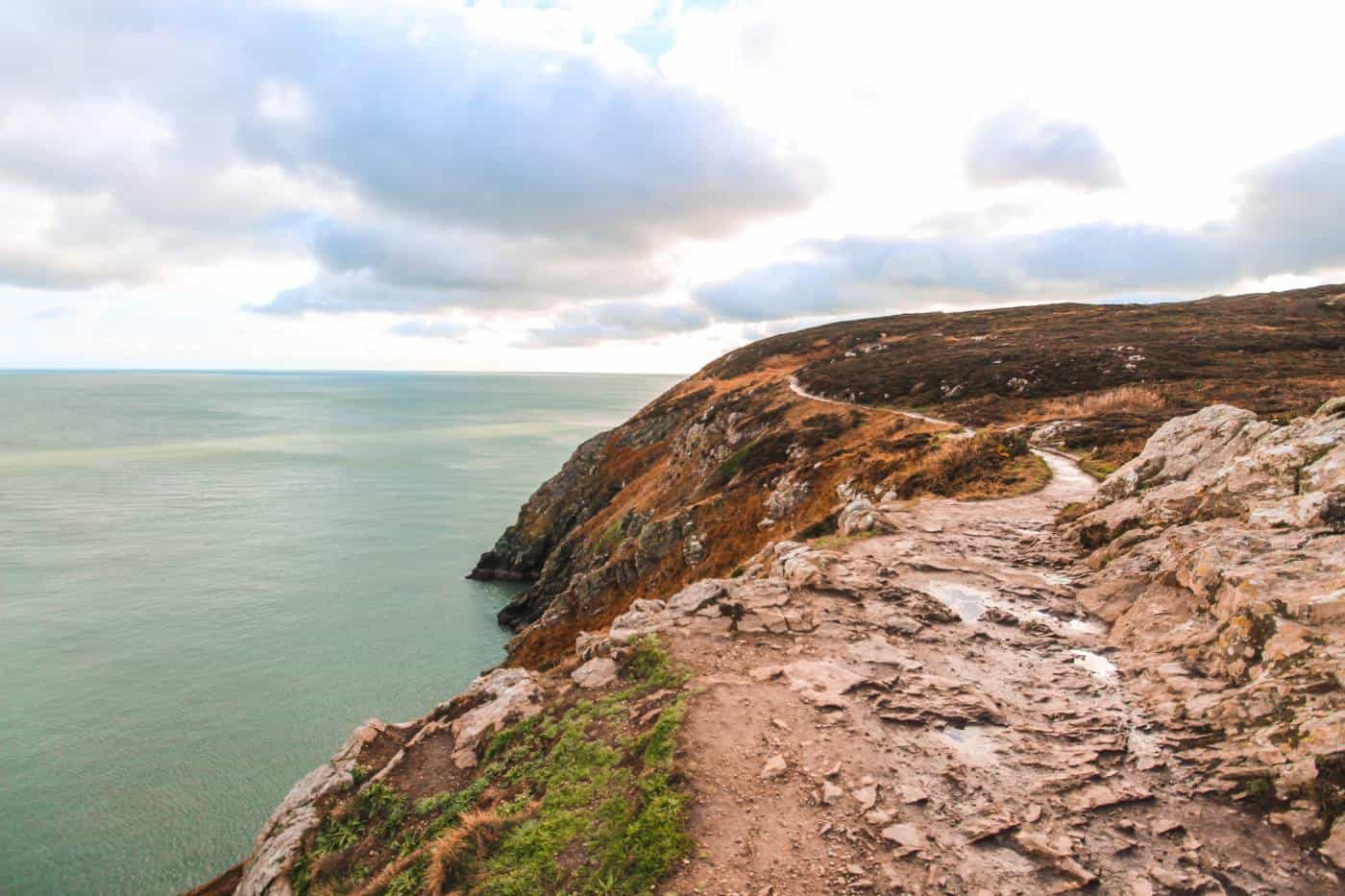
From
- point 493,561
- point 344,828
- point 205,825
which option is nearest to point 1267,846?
point 344,828

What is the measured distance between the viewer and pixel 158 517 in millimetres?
78062

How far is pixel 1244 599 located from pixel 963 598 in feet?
17.2

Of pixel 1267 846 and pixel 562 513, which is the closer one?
pixel 1267 846

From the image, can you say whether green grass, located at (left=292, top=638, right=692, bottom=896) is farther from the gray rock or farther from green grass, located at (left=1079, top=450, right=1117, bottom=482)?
green grass, located at (left=1079, top=450, right=1117, bottom=482)

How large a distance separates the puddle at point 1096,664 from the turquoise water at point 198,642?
3237cm

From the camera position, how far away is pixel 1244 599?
10125mm

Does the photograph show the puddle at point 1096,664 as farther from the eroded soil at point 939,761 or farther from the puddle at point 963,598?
the puddle at point 963,598

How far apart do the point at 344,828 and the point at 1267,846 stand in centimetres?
1405

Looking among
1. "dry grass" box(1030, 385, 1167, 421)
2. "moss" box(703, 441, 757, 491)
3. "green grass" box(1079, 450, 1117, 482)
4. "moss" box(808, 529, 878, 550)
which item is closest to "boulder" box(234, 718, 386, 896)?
"moss" box(808, 529, 878, 550)

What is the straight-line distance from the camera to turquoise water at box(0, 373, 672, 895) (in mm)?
27797

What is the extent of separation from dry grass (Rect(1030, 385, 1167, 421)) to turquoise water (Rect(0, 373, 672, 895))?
43235mm

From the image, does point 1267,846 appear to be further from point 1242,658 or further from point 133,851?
point 133,851

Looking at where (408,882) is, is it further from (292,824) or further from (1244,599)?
(1244,599)

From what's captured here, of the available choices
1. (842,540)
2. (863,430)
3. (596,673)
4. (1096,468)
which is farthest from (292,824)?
(863,430)
